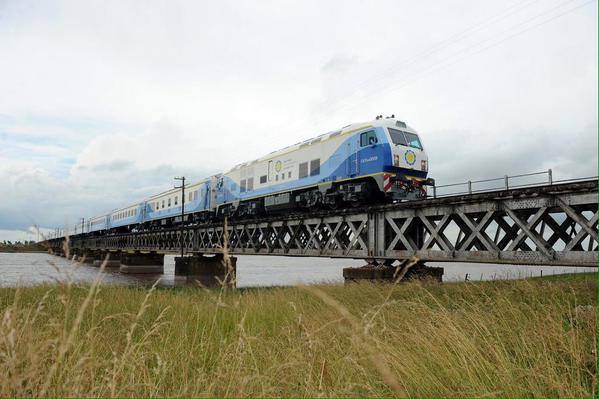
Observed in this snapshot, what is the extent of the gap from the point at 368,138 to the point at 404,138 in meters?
1.68

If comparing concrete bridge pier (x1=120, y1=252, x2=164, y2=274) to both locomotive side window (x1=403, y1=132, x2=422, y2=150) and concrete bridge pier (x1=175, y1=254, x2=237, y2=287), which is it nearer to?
concrete bridge pier (x1=175, y1=254, x2=237, y2=287)

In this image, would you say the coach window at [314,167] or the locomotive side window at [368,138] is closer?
the locomotive side window at [368,138]

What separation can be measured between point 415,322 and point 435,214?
9.40 meters

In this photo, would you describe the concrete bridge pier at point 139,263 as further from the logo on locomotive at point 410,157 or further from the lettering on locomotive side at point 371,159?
the logo on locomotive at point 410,157

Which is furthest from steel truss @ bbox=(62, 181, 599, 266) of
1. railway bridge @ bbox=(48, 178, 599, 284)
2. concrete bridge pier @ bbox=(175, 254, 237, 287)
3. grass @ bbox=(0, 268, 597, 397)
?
concrete bridge pier @ bbox=(175, 254, 237, 287)

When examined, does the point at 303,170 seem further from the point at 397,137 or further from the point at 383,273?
the point at 383,273

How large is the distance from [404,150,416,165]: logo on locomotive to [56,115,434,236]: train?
45 millimetres

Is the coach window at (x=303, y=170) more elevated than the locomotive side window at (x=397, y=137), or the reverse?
the locomotive side window at (x=397, y=137)

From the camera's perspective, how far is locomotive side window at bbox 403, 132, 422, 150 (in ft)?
63.9

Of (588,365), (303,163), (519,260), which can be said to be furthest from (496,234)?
(303,163)

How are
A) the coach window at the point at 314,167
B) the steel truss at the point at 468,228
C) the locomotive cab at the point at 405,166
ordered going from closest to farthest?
1. the steel truss at the point at 468,228
2. the locomotive cab at the point at 405,166
3. the coach window at the point at 314,167

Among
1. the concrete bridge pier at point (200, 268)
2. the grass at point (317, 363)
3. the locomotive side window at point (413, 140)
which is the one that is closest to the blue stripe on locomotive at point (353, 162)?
the locomotive side window at point (413, 140)

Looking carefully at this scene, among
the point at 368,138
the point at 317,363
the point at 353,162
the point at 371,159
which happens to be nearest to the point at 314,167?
the point at 353,162

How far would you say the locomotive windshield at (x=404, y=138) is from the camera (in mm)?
18844
